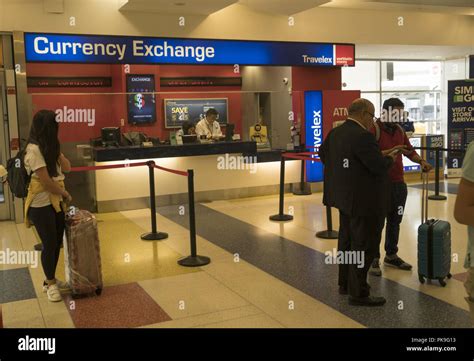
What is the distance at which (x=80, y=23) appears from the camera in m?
8.42

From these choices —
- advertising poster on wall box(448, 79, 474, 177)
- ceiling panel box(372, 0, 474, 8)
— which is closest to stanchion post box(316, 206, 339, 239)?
ceiling panel box(372, 0, 474, 8)

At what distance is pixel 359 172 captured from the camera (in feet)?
13.2

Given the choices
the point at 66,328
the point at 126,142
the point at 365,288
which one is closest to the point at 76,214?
the point at 66,328

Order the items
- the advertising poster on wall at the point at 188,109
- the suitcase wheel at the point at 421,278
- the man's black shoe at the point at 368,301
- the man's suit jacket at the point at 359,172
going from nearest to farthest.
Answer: the man's suit jacket at the point at 359,172, the man's black shoe at the point at 368,301, the suitcase wheel at the point at 421,278, the advertising poster on wall at the point at 188,109

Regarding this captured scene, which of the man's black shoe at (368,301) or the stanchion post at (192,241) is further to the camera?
the stanchion post at (192,241)

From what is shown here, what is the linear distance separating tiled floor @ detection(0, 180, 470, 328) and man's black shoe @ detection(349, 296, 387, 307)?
0.21 feet

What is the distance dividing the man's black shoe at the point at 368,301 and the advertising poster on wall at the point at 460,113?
7580mm

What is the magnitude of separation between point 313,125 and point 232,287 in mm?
5723

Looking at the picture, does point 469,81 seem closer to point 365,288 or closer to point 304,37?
point 304,37

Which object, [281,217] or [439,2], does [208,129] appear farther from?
[439,2]

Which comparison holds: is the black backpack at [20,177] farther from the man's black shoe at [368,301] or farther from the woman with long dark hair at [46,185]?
the man's black shoe at [368,301]

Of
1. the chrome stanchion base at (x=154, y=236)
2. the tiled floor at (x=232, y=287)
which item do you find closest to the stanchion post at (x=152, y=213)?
the chrome stanchion base at (x=154, y=236)

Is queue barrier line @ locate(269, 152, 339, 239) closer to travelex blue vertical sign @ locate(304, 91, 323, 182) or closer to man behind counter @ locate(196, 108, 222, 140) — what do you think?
travelex blue vertical sign @ locate(304, 91, 323, 182)

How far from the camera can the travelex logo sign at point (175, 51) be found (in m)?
8.19
